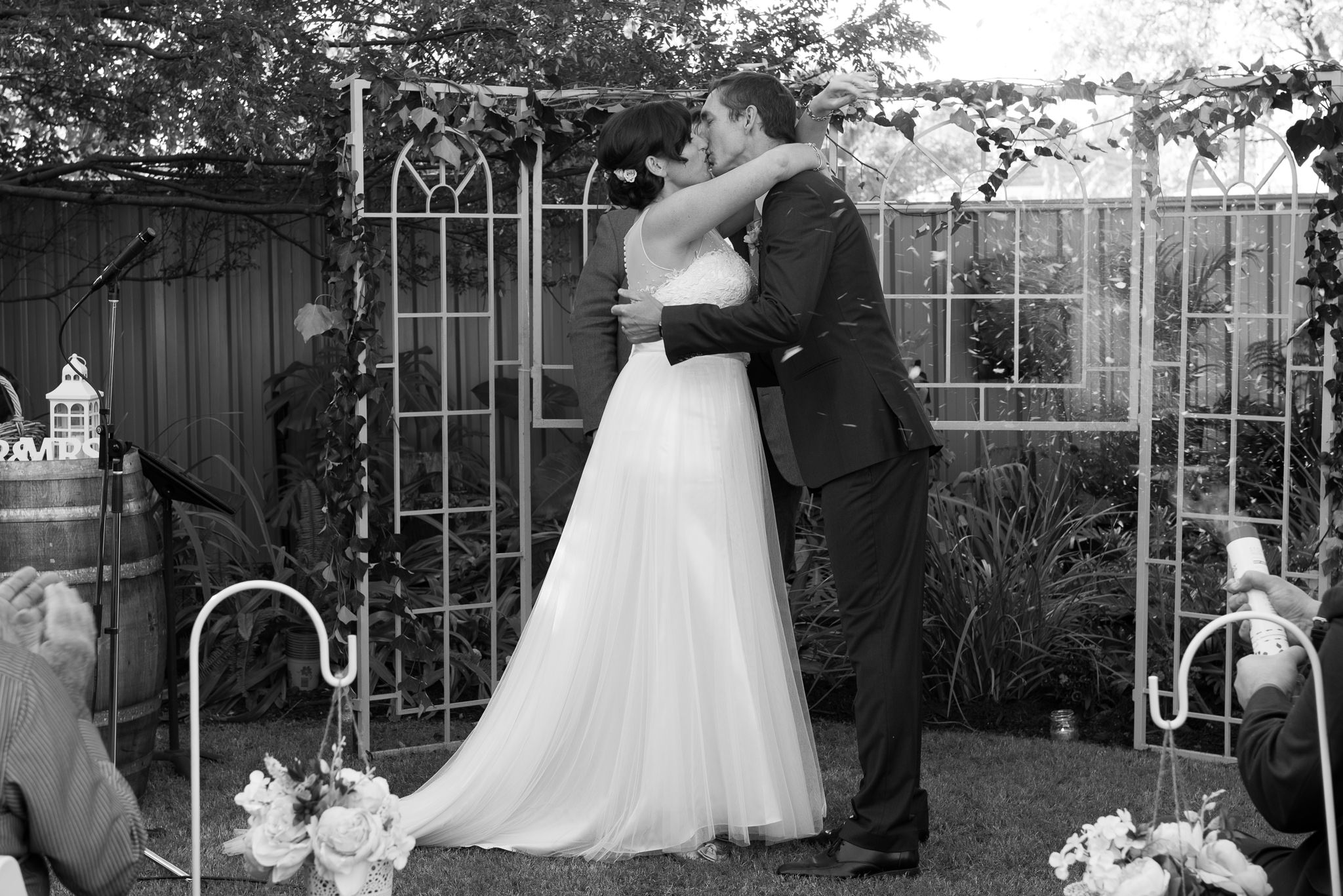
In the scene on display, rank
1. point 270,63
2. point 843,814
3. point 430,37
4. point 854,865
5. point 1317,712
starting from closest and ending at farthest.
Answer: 1. point 1317,712
2. point 854,865
3. point 843,814
4. point 270,63
5. point 430,37

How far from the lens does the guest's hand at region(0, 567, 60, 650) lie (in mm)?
1847

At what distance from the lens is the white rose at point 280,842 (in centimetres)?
188

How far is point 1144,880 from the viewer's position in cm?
164

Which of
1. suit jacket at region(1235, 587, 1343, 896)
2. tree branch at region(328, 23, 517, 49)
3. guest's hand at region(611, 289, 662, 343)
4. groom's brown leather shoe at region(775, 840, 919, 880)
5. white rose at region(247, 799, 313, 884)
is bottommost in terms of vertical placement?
groom's brown leather shoe at region(775, 840, 919, 880)

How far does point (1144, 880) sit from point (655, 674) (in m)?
1.75

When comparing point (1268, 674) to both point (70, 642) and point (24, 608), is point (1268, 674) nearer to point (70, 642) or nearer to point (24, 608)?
point (70, 642)

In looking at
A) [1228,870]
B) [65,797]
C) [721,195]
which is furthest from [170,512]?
[1228,870]

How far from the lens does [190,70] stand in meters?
4.38

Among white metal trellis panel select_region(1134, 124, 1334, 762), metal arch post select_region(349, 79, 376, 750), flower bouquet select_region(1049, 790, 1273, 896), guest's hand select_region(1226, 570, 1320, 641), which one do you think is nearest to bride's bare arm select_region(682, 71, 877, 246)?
white metal trellis panel select_region(1134, 124, 1334, 762)

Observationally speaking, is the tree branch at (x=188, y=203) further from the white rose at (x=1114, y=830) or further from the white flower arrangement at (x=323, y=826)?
the white rose at (x=1114, y=830)

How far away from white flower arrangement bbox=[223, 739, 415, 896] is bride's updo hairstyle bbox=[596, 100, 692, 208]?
6.17 ft

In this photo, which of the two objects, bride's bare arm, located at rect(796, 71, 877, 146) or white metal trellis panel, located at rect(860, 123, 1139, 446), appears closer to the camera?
bride's bare arm, located at rect(796, 71, 877, 146)

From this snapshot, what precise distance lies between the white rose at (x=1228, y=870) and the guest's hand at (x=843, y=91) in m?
2.55

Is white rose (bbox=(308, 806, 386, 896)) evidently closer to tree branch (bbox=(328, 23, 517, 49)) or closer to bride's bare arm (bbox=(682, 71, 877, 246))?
bride's bare arm (bbox=(682, 71, 877, 246))
